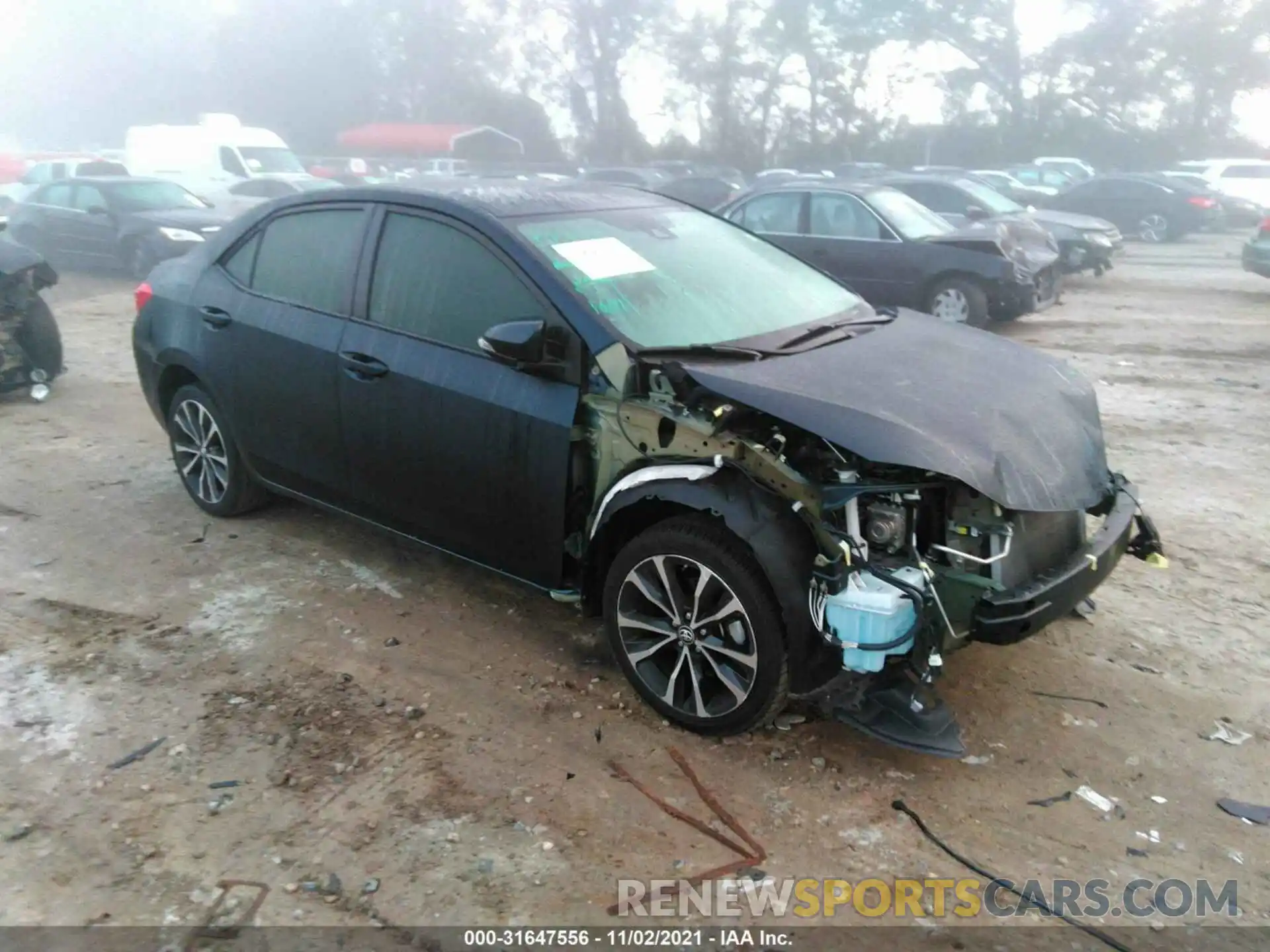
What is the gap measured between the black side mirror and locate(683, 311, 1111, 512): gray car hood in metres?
0.52

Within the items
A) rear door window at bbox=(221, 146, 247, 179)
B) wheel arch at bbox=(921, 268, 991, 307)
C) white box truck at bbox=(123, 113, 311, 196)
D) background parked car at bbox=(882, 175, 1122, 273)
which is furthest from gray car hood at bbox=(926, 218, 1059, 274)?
rear door window at bbox=(221, 146, 247, 179)

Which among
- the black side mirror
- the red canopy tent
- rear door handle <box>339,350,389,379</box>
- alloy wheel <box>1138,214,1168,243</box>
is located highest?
the red canopy tent

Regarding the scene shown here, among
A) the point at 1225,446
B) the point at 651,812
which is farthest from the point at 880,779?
the point at 1225,446

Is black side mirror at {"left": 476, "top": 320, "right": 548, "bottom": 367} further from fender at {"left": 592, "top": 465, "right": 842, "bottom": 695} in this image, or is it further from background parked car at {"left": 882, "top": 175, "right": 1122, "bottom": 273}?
background parked car at {"left": 882, "top": 175, "right": 1122, "bottom": 273}

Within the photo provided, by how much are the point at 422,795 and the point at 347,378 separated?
5.93ft

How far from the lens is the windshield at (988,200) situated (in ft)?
43.0

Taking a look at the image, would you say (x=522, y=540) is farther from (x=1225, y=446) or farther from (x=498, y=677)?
(x=1225, y=446)

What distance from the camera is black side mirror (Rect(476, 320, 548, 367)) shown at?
353 centimetres

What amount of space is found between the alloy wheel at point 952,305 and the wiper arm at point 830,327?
5989 mm

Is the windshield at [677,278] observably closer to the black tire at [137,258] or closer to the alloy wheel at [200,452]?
the alloy wheel at [200,452]

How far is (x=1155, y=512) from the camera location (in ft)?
17.7

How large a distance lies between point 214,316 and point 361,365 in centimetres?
120

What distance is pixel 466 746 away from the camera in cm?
347

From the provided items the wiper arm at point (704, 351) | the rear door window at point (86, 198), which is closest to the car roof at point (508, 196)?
the wiper arm at point (704, 351)
